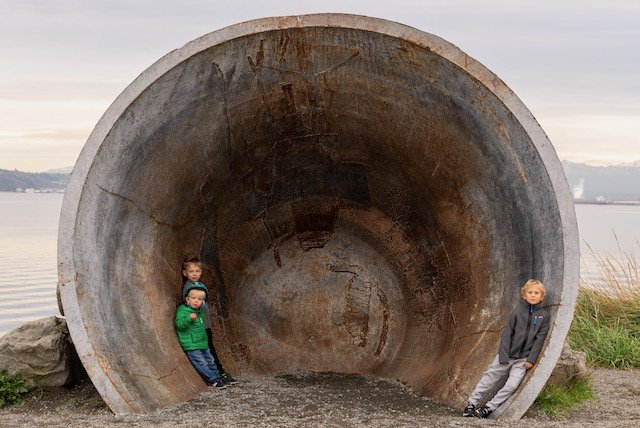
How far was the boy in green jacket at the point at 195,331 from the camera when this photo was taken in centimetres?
616

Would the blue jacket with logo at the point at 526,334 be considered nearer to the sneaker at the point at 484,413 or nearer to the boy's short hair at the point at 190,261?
the sneaker at the point at 484,413

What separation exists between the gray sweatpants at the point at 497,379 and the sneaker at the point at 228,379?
171 centimetres

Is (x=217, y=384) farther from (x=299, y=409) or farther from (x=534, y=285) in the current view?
(x=534, y=285)

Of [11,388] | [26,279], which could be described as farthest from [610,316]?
[26,279]

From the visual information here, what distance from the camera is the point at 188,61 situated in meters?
5.40

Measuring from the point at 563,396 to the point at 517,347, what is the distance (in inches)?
43.9

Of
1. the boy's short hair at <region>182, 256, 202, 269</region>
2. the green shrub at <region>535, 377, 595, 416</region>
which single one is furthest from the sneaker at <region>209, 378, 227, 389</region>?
the green shrub at <region>535, 377, 595, 416</region>

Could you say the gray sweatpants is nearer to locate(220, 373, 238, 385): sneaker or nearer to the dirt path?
the dirt path

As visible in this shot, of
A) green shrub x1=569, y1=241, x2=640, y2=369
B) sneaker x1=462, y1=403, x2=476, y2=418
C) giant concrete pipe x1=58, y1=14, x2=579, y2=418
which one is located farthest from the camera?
green shrub x1=569, y1=241, x2=640, y2=369

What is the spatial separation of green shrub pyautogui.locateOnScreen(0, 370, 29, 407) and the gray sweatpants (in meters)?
2.88

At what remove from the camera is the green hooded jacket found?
615 centimetres

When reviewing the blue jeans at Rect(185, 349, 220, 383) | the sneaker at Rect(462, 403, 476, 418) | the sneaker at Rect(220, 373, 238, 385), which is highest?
the blue jeans at Rect(185, 349, 220, 383)

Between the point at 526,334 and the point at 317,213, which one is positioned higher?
the point at 317,213

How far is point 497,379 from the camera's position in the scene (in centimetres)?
551
